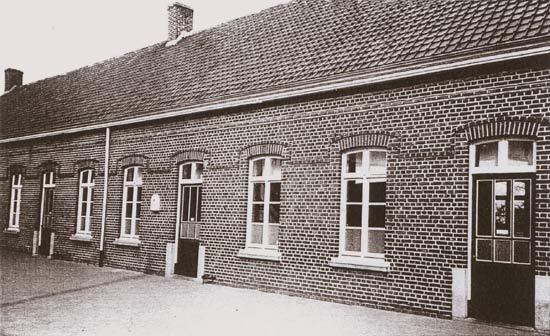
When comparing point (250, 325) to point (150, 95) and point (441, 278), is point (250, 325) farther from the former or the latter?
point (150, 95)

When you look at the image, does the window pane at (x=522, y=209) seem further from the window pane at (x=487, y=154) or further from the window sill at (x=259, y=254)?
the window sill at (x=259, y=254)

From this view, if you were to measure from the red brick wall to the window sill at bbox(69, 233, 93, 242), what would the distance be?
6.80 ft

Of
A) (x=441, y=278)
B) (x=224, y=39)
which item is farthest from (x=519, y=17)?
(x=224, y=39)

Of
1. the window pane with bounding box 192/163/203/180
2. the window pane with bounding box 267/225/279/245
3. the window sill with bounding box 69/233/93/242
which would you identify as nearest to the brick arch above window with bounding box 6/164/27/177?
the window sill with bounding box 69/233/93/242

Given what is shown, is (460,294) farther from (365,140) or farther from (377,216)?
(365,140)

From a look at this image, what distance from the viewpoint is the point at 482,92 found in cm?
862

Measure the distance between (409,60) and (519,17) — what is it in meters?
1.85

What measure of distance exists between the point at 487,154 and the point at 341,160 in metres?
2.72

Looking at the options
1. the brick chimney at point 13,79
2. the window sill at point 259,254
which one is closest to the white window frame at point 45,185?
the window sill at point 259,254

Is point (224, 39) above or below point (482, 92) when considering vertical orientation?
above

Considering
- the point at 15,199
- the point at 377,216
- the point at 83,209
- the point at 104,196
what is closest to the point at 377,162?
the point at 377,216

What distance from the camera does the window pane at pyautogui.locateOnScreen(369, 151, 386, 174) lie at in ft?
32.4

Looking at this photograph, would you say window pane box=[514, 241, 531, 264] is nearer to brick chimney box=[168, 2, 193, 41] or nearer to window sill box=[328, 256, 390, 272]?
window sill box=[328, 256, 390, 272]

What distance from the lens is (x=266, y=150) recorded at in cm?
1154
